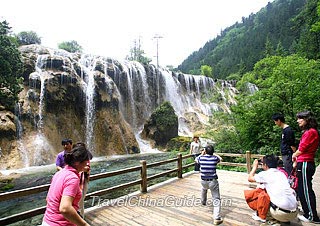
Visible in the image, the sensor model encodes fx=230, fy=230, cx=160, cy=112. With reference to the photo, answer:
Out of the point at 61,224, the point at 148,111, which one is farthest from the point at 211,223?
the point at 148,111

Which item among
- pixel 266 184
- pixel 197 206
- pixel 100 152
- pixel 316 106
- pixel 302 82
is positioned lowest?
pixel 100 152

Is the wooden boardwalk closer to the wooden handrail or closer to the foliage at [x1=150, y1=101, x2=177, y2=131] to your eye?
the wooden handrail

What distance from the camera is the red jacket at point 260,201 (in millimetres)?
4027

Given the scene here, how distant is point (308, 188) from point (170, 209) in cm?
271

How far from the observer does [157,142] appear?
77.4 ft

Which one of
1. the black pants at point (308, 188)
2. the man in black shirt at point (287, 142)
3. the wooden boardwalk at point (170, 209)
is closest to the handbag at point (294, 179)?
the black pants at point (308, 188)

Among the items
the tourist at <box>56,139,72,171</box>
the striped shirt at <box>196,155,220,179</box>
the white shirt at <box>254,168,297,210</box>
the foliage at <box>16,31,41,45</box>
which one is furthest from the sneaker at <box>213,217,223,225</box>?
the foliage at <box>16,31,41,45</box>

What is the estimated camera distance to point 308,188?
12.9 ft

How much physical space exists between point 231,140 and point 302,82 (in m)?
4.55

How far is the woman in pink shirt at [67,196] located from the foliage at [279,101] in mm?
8393

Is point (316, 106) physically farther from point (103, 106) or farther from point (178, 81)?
point (178, 81)

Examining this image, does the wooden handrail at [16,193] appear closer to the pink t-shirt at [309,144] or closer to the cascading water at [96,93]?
the pink t-shirt at [309,144]

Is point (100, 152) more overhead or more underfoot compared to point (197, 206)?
more underfoot

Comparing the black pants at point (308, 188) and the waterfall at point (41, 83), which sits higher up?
the waterfall at point (41, 83)
